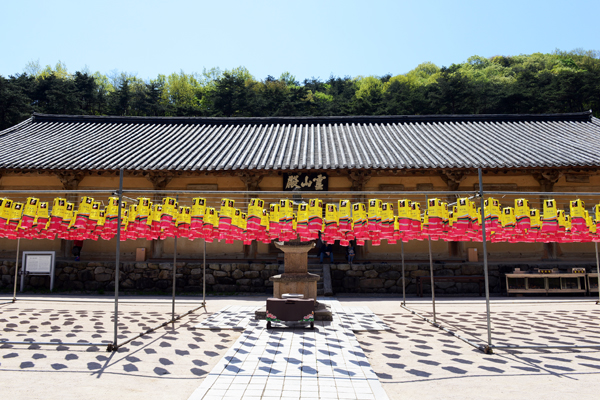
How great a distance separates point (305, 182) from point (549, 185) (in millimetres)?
9932

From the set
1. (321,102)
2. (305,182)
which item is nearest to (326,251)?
(305,182)

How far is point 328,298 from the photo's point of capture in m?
12.3

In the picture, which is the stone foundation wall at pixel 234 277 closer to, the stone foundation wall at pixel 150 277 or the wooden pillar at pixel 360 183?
the stone foundation wall at pixel 150 277

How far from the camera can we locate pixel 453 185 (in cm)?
1444

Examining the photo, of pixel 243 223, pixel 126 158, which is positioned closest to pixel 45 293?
pixel 126 158

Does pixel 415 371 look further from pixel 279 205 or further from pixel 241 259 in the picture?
pixel 241 259

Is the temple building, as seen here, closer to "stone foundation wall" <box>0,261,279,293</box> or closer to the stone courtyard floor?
"stone foundation wall" <box>0,261,279,293</box>

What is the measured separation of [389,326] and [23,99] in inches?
1362

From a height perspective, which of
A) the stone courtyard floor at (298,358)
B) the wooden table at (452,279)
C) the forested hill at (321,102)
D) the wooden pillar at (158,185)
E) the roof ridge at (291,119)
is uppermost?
the forested hill at (321,102)

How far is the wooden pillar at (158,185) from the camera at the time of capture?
1446cm

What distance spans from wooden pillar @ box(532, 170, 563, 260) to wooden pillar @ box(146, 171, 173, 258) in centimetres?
1510

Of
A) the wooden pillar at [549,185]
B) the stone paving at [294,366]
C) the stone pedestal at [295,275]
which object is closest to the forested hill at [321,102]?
the wooden pillar at [549,185]

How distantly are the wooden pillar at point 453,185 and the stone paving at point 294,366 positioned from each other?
799cm

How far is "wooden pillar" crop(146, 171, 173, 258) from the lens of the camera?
1446cm
